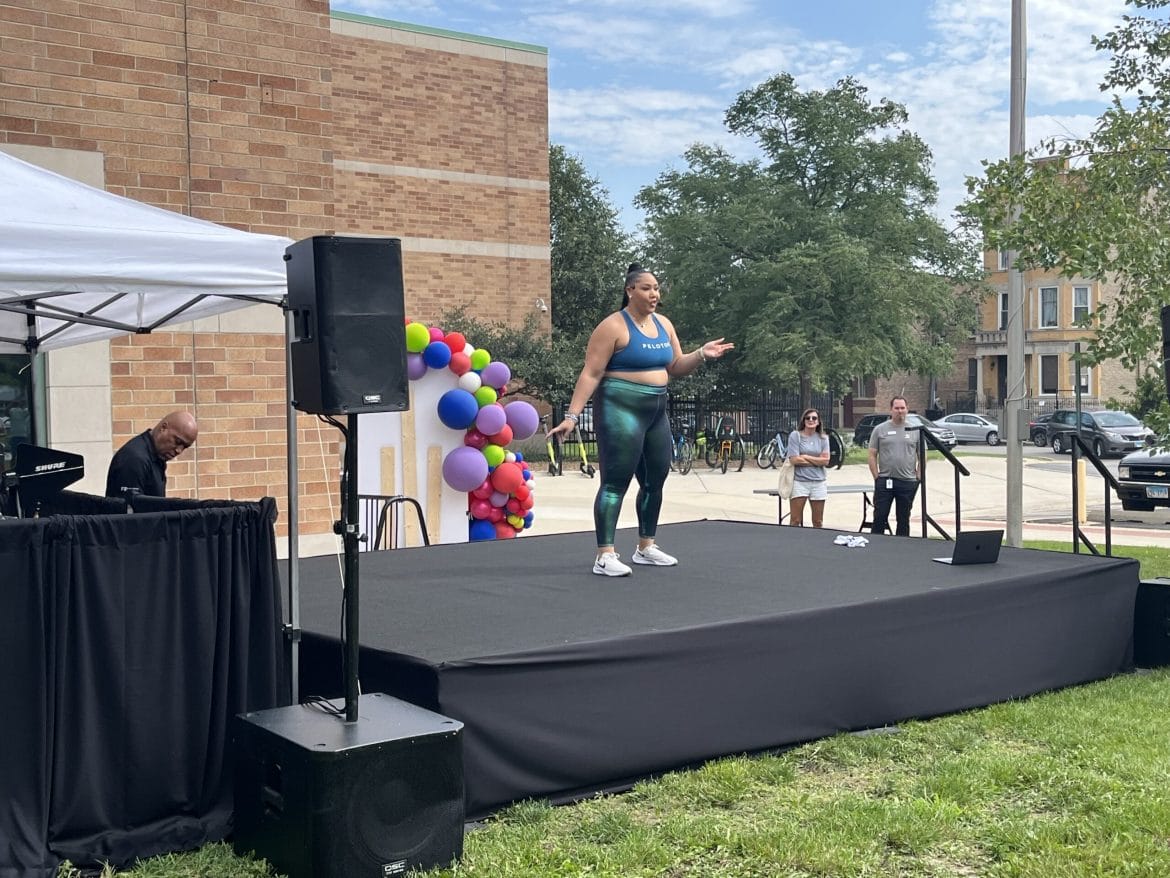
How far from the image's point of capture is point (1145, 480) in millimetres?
18438

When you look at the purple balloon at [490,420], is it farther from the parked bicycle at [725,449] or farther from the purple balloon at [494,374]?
the parked bicycle at [725,449]

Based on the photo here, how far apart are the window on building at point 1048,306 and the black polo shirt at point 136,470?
5723cm

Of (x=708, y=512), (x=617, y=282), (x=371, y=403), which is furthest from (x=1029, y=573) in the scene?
(x=617, y=282)

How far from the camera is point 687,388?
3419 centimetres

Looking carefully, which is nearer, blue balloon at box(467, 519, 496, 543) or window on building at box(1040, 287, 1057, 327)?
blue balloon at box(467, 519, 496, 543)

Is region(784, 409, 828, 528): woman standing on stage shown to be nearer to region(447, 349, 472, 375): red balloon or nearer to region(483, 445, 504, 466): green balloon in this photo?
region(483, 445, 504, 466): green balloon

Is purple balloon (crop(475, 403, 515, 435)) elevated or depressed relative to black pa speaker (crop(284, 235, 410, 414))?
depressed

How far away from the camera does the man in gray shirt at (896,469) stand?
11.3 m

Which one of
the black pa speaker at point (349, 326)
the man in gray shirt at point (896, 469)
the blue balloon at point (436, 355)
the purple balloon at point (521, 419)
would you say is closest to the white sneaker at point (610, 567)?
the black pa speaker at point (349, 326)

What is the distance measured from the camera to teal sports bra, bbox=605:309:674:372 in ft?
21.2

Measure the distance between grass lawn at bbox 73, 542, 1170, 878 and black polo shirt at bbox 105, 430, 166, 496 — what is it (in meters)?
2.81

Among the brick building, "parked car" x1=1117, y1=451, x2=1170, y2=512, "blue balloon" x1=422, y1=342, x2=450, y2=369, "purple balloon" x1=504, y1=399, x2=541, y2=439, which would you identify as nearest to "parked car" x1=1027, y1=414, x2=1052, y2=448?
"parked car" x1=1117, y1=451, x2=1170, y2=512

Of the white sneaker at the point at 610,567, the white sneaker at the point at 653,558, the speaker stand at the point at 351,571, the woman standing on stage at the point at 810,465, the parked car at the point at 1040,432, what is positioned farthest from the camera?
the parked car at the point at 1040,432

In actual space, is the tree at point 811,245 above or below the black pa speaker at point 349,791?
above
